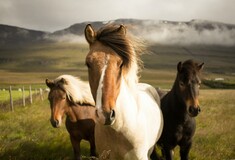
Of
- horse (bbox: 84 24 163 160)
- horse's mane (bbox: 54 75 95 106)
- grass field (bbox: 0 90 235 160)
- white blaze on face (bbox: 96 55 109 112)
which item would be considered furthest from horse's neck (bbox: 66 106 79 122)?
white blaze on face (bbox: 96 55 109 112)

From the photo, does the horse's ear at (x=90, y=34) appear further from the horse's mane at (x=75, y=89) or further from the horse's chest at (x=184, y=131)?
the horse's mane at (x=75, y=89)

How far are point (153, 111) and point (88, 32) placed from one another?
1.85 metres

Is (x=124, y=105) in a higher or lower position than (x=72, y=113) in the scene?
higher

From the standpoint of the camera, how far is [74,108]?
7.48 m

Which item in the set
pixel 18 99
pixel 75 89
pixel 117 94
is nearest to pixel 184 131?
pixel 117 94

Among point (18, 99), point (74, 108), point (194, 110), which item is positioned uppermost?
point (194, 110)

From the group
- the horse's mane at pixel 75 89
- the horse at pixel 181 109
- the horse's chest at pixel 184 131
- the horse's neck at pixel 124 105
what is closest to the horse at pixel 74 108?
the horse's mane at pixel 75 89

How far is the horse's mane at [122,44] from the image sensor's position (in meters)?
3.89

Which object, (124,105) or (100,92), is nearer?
(100,92)

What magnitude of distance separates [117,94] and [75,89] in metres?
3.86

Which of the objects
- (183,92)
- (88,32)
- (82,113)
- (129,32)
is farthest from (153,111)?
(82,113)

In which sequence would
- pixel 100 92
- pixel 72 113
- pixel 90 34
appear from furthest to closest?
pixel 72 113 → pixel 90 34 → pixel 100 92

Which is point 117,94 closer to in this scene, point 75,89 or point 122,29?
point 122,29

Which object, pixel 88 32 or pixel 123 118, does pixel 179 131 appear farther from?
pixel 88 32
